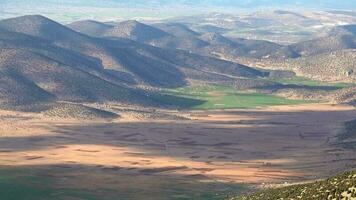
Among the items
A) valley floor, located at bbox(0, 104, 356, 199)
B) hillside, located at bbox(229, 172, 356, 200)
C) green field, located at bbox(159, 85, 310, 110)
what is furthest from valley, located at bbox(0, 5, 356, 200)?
hillside, located at bbox(229, 172, 356, 200)

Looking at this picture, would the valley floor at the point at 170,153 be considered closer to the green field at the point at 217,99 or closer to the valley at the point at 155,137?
the valley at the point at 155,137

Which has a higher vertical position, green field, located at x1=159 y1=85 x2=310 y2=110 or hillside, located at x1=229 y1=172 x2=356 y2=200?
hillside, located at x1=229 y1=172 x2=356 y2=200

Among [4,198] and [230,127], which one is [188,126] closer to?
[230,127]

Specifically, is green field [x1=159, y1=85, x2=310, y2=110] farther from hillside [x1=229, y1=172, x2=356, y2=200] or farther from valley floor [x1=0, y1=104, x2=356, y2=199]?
hillside [x1=229, y1=172, x2=356, y2=200]

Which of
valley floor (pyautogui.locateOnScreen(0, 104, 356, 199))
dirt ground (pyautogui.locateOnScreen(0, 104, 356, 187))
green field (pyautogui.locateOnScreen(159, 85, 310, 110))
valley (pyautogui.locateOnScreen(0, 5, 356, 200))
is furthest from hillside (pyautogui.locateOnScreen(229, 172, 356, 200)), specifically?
green field (pyautogui.locateOnScreen(159, 85, 310, 110))

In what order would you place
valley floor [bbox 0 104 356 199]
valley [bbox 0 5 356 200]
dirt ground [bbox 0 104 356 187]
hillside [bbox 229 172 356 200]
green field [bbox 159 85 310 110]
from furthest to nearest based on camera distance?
green field [bbox 159 85 310 110] → dirt ground [bbox 0 104 356 187] → valley floor [bbox 0 104 356 199] → valley [bbox 0 5 356 200] → hillside [bbox 229 172 356 200]

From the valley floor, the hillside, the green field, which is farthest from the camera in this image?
the green field

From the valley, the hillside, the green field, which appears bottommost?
the green field

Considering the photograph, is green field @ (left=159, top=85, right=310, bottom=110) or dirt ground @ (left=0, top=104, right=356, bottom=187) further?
green field @ (left=159, top=85, right=310, bottom=110)
